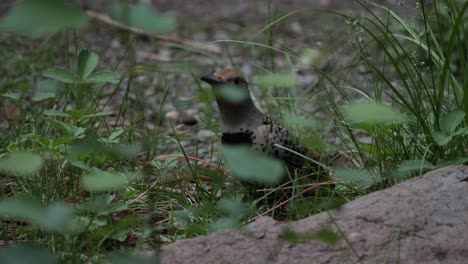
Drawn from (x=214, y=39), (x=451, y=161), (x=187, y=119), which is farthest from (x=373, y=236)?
(x=214, y=39)

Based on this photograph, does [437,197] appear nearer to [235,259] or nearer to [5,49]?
[235,259]

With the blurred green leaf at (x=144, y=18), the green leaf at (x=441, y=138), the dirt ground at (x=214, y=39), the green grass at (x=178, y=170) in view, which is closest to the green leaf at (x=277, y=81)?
the green grass at (x=178, y=170)

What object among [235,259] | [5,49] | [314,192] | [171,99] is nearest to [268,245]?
[235,259]

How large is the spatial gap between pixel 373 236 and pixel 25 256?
3.86ft

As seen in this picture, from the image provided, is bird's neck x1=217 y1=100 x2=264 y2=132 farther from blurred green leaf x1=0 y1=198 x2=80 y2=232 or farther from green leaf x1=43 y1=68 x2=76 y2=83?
blurred green leaf x1=0 y1=198 x2=80 y2=232

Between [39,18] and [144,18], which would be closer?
[39,18]

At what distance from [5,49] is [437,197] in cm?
376

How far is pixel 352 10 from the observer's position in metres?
7.23

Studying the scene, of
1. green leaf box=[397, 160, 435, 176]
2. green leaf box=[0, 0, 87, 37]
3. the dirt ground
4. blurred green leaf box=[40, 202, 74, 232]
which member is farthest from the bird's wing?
green leaf box=[0, 0, 87, 37]

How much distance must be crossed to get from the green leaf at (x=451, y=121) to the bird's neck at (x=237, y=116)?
2.89ft

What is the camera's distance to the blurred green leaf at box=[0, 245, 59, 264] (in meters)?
1.98

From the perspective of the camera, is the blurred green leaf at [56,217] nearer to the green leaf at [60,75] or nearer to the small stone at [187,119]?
the green leaf at [60,75]

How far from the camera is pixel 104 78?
132 inches

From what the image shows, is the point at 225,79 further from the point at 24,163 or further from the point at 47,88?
the point at 24,163
